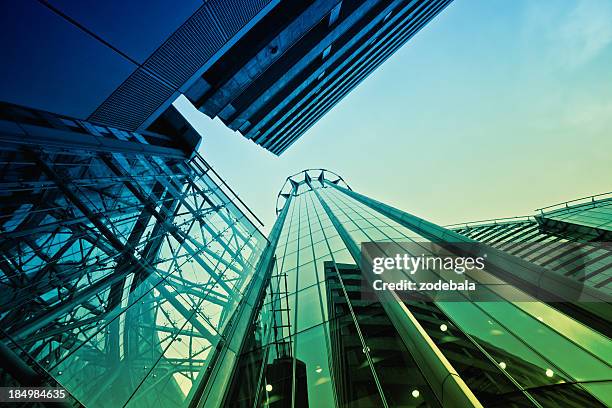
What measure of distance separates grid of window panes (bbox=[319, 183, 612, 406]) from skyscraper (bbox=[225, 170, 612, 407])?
14 mm

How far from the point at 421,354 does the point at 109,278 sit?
10006 millimetres

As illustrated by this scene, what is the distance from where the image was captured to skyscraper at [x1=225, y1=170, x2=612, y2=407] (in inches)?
148

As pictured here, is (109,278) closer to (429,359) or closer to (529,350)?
(429,359)

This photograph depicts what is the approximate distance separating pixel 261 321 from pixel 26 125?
8.99 metres

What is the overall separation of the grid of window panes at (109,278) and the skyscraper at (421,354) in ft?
5.62

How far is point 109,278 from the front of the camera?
31.7 ft

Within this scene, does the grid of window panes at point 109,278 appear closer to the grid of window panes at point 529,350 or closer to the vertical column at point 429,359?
the vertical column at point 429,359

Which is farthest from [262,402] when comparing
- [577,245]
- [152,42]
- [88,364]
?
[577,245]

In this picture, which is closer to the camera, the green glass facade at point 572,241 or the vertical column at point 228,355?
the vertical column at point 228,355

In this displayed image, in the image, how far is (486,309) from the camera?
18.4 ft

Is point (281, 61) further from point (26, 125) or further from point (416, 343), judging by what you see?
point (416, 343)

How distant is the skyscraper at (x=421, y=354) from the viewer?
3750 mm

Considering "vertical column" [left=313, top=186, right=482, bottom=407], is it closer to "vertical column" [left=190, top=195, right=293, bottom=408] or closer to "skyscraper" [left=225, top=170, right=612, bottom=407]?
"skyscraper" [left=225, top=170, right=612, bottom=407]

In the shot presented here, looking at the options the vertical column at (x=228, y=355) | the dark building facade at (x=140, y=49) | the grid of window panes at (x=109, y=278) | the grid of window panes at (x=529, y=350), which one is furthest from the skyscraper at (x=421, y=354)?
the dark building facade at (x=140, y=49)
